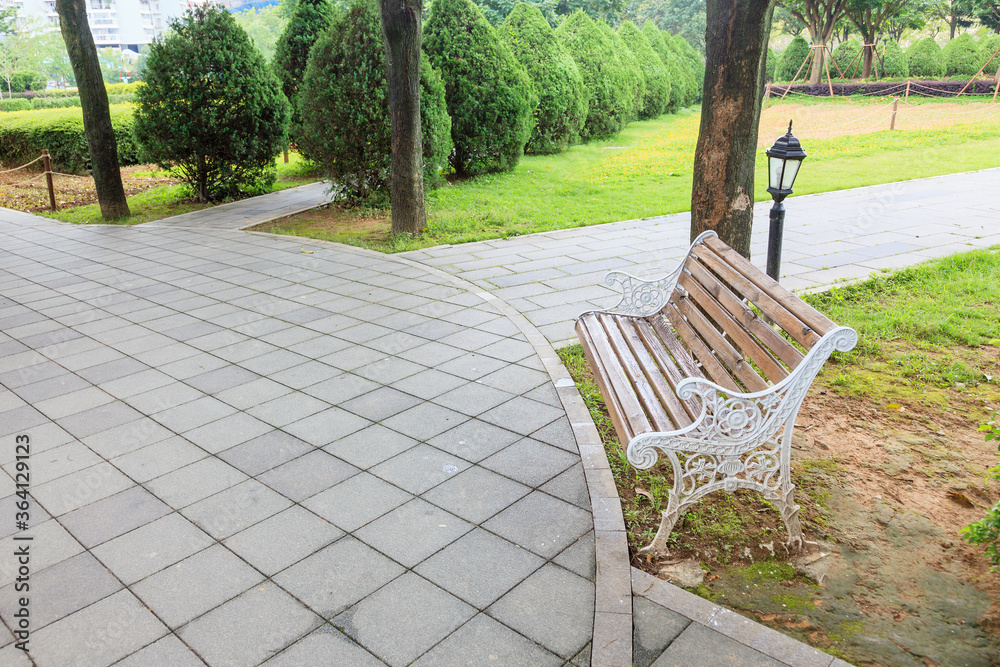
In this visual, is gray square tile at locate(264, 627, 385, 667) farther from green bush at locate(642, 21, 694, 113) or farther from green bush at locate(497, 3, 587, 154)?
green bush at locate(642, 21, 694, 113)

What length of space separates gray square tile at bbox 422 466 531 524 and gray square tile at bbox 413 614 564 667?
701 mm

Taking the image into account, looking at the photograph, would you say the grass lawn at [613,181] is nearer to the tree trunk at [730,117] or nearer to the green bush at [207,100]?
the green bush at [207,100]

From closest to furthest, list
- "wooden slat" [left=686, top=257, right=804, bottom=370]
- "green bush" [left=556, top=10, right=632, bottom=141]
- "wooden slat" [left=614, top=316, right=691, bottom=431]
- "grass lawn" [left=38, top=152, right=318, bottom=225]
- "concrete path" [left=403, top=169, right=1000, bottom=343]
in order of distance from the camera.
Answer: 1. "wooden slat" [left=686, top=257, right=804, bottom=370]
2. "wooden slat" [left=614, top=316, right=691, bottom=431]
3. "concrete path" [left=403, top=169, right=1000, bottom=343]
4. "grass lawn" [left=38, top=152, right=318, bottom=225]
5. "green bush" [left=556, top=10, right=632, bottom=141]

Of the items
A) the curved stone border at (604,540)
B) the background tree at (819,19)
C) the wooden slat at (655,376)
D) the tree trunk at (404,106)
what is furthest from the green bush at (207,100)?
the background tree at (819,19)

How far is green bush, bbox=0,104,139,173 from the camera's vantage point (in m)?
17.8

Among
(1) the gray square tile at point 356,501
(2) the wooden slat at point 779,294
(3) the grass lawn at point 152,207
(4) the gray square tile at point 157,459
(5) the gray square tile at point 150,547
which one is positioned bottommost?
(5) the gray square tile at point 150,547

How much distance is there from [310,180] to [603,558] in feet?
47.3

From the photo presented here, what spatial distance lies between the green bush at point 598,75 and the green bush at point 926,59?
26.8 m

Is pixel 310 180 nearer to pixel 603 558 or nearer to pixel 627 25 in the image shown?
pixel 603 558

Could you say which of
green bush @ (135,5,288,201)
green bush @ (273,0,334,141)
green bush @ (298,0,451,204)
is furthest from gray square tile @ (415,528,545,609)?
green bush @ (273,0,334,141)

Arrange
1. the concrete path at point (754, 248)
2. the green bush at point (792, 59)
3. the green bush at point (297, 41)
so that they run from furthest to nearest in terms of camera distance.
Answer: the green bush at point (792, 59), the green bush at point (297, 41), the concrete path at point (754, 248)

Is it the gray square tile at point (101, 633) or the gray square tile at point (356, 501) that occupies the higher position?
the gray square tile at point (356, 501)

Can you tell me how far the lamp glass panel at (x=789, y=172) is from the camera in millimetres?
4945

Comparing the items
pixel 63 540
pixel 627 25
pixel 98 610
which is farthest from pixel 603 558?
pixel 627 25
